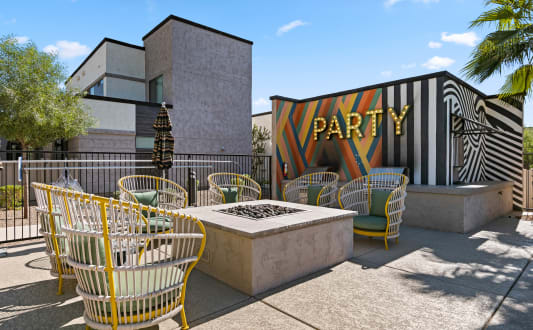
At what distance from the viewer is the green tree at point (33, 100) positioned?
30.0 ft

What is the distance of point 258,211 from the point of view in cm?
381

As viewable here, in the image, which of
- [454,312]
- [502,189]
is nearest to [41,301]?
[454,312]

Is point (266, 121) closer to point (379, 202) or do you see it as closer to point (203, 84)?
point (203, 84)

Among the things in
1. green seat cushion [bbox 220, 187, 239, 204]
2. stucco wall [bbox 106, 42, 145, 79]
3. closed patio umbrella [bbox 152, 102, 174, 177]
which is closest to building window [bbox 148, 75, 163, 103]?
stucco wall [bbox 106, 42, 145, 79]

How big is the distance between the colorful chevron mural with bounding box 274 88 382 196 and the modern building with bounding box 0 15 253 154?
5933mm

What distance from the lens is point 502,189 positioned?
730 centimetres

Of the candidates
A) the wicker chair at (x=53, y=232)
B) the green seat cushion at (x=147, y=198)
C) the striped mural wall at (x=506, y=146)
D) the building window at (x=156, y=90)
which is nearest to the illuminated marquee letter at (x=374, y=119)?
the striped mural wall at (x=506, y=146)

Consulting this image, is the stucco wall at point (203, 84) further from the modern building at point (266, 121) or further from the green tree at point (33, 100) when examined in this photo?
the green tree at point (33, 100)

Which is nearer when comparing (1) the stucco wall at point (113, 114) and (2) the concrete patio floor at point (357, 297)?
(2) the concrete patio floor at point (357, 297)

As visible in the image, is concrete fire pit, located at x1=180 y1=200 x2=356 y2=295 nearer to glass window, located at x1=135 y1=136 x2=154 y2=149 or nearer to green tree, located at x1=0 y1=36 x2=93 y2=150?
green tree, located at x1=0 y1=36 x2=93 y2=150

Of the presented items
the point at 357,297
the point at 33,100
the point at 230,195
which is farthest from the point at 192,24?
the point at 357,297

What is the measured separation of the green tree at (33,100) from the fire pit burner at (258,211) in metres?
8.58

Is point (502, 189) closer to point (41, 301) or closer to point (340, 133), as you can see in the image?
point (340, 133)

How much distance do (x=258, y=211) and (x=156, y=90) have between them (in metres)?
12.3
